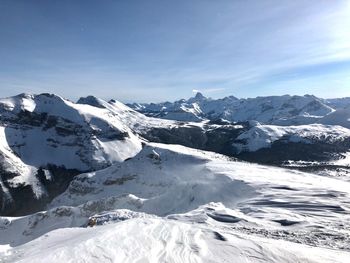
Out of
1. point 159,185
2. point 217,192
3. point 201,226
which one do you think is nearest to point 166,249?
point 201,226

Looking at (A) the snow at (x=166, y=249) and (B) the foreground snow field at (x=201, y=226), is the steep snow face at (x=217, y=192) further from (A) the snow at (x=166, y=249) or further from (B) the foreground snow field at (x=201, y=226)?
(A) the snow at (x=166, y=249)

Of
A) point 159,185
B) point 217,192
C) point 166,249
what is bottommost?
point 159,185

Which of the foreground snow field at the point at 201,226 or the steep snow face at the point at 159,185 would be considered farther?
the steep snow face at the point at 159,185

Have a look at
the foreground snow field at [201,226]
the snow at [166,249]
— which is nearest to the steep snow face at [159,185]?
the foreground snow field at [201,226]

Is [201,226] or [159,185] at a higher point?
[201,226]

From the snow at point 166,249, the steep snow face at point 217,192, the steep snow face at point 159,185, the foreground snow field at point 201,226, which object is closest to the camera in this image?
the snow at point 166,249

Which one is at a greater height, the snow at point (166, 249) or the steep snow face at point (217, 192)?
the snow at point (166, 249)

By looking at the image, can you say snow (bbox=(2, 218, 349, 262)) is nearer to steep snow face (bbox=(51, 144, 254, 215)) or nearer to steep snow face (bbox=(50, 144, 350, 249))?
steep snow face (bbox=(50, 144, 350, 249))

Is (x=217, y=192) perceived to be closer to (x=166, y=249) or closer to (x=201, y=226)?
(x=201, y=226)

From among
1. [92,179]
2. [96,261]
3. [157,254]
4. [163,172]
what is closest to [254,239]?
[157,254]

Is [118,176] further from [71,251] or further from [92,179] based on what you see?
[71,251]
